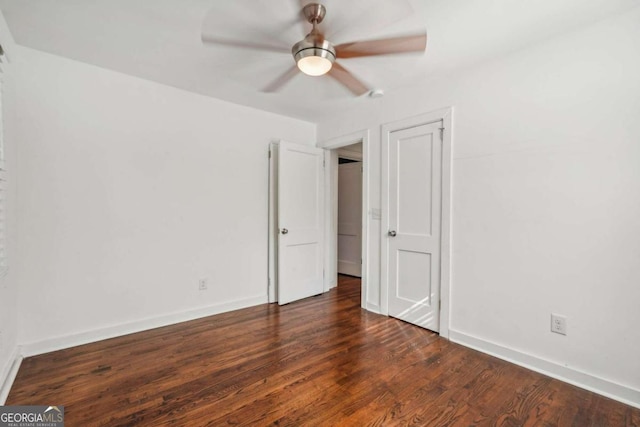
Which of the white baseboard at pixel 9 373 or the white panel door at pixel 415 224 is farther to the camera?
the white panel door at pixel 415 224

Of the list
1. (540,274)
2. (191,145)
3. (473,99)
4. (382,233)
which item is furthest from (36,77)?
(540,274)

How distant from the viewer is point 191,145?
3.10 metres

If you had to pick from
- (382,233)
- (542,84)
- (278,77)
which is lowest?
(382,233)

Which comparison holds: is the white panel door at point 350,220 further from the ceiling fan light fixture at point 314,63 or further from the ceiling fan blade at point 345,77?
the ceiling fan light fixture at point 314,63

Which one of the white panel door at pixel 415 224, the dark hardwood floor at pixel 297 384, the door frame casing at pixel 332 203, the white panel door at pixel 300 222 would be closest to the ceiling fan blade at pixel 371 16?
the white panel door at pixel 415 224

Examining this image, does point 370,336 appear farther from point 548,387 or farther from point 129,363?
point 129,363

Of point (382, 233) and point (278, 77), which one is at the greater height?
point (278, 77)

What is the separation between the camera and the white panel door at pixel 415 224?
2.78 metres

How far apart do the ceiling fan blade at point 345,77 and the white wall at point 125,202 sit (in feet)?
5.23

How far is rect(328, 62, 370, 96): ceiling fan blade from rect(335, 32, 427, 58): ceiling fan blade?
12 centimetres

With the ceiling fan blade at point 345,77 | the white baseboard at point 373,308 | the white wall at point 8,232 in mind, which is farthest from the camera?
the white baseboard at point 373,308

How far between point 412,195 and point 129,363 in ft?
9.25

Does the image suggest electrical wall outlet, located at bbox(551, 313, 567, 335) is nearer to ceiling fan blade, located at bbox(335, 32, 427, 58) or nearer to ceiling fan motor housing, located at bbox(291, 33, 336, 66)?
ceiling fan blade, located at bbox(335, 32, 427, 58)

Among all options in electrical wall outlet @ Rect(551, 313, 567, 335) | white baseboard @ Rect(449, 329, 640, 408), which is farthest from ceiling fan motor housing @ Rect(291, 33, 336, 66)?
white baseboard @ Rect(449, 329, 640, 408)
